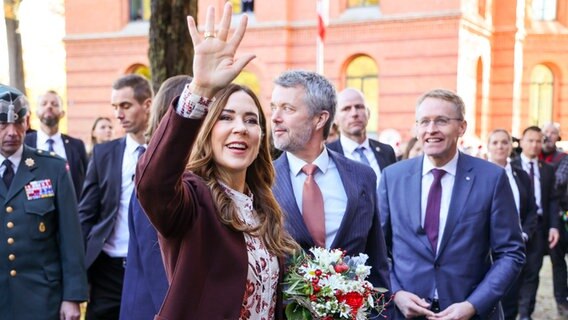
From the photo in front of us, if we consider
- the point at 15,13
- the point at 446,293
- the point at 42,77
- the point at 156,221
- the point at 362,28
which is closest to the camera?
the point at 156,221

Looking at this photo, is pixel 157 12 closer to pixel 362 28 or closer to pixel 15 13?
pixel 15 13

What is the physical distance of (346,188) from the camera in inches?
123

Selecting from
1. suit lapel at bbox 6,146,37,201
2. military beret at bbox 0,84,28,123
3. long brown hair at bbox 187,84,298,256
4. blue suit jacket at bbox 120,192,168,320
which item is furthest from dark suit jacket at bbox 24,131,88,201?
long brown hair at bbox 187,84,298,256

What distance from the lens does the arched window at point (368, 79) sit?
18703 millimetres

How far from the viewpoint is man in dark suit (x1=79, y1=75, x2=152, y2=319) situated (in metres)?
4.34

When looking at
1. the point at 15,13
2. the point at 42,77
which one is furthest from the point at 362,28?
the point at 42,77

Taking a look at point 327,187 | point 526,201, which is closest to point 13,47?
point 526,201

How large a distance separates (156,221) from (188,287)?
285mm

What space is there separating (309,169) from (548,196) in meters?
5.71

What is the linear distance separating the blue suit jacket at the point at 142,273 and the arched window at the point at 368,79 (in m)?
16.1

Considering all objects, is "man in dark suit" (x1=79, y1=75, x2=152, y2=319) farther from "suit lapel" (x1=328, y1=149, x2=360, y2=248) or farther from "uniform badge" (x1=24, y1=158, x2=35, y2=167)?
"suit lapel" (x1=328, y1=149, x2=360, y2=248)

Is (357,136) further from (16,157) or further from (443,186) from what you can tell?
(16,157)

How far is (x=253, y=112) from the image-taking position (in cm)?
231

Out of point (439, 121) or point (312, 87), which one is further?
point (439, 121)
